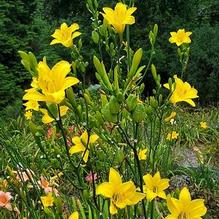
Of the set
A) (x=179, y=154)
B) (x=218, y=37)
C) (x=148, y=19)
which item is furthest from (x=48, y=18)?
(x=179, y=154)

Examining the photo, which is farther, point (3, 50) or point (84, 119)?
point (3, 50)

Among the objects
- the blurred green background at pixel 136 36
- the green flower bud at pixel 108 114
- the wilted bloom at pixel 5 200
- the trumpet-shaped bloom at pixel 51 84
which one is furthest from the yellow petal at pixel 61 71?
the blurred green background at pixel 136 36

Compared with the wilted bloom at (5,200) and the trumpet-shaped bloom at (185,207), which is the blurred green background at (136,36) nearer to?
the wilted bloom at (5,200)

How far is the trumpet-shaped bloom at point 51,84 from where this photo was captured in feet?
4.58

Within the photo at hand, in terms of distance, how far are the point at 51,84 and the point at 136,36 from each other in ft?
29.3

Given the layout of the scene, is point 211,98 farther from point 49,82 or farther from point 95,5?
point 49,82

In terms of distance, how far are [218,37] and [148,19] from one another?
221 cm

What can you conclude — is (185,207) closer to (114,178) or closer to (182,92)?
(114,178)

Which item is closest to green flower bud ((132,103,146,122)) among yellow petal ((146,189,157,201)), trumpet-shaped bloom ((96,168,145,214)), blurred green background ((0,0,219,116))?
trumpet-shaped bloom ((96,168,145,214))

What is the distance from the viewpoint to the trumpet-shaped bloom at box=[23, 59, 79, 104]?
55.0 inches

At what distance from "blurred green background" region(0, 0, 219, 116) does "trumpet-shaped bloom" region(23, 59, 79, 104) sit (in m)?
5.65

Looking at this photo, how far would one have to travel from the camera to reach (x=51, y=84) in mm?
1412

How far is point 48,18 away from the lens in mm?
11680

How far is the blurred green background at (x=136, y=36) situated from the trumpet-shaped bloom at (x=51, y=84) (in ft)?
18.5
